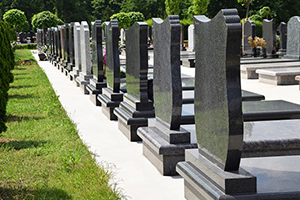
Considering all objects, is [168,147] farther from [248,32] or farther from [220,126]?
[248,32]

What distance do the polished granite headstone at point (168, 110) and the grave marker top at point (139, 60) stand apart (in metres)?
1.15

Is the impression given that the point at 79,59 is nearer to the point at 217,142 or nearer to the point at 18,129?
the point at 18,129

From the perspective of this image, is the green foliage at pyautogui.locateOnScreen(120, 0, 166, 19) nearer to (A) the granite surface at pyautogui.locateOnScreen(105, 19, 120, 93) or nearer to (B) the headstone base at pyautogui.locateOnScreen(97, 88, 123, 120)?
(A) the granite surface at pyautogui.locateOnScreen(105, 19, 120, 93)

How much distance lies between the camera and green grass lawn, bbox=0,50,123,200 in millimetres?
4402

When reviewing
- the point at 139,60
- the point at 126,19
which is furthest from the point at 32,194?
the point at 126,19

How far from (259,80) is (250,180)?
10.8 metres

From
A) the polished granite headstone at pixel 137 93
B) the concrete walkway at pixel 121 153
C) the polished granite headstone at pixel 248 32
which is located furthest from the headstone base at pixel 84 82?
the polished granite headstone at pixel 248 32

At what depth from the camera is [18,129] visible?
7.28 meters

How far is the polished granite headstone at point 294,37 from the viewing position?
630 inches

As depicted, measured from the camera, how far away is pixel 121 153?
6.02 metres

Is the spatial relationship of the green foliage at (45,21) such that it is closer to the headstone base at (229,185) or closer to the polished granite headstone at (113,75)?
the polished granite headstone at (113,75)

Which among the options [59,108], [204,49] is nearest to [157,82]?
[204,49]

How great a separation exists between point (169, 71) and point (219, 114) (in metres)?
1.63

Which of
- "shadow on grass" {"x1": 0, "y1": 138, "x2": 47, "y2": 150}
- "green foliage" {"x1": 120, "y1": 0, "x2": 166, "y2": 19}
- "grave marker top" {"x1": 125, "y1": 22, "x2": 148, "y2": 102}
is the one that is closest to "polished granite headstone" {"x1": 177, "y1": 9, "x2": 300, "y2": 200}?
"grave marker top" {"x1": 125, "y1": 22, "x2": 148, "y2": 102}
